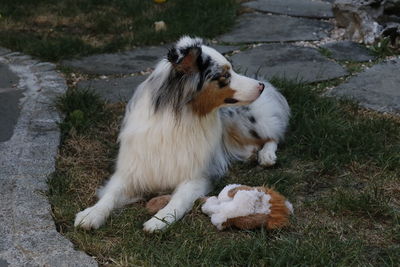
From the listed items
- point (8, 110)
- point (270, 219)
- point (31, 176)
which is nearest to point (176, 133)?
point (270, 219)

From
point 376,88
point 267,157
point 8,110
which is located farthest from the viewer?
point 376,88

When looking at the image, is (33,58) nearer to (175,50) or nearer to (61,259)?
(175,50)

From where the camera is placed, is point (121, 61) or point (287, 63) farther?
point (121, 61)

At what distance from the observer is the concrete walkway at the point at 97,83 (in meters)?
2.55

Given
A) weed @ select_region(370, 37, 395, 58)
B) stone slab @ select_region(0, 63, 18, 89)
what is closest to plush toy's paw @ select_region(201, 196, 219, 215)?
stone slab @ select_region(0, 63, 18, 89)

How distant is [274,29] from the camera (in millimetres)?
6113

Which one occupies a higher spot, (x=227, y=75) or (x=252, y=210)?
(x=227, y=75)

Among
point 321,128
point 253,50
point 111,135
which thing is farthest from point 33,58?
point 321,128

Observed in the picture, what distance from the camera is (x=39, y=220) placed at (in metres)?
2.66

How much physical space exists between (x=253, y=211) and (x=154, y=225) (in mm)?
478

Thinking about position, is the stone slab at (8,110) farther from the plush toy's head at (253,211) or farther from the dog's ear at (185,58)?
the plush toy's head at (253,211)

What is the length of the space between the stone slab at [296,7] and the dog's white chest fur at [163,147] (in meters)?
4.10

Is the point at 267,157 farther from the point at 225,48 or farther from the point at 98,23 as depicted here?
the point at 98,23

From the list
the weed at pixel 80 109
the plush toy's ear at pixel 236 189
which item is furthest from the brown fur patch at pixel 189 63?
the weed at pixel 80 109
